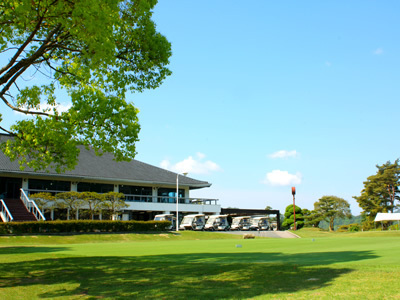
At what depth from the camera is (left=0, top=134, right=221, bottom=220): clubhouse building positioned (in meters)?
43.8

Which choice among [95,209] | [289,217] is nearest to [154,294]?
[95,209]

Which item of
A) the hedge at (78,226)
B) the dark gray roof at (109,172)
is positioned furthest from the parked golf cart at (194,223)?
the hedge at (78,226)

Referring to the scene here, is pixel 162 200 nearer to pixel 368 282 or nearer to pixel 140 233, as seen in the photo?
pixel 140 233

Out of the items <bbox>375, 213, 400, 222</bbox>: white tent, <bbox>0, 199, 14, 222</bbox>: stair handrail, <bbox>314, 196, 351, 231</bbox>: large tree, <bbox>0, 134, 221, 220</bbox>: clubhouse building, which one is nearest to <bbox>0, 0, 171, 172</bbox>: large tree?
<bbox>0, 199, 14, 222</bbox>: stair handrail

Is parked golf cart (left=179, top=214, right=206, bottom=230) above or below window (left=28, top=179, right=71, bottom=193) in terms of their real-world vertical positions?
below

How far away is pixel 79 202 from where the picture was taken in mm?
41219

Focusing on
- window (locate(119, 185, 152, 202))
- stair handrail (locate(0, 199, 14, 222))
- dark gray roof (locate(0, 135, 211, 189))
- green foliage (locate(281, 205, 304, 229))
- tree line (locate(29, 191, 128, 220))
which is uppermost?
dark gray roof (locate(0, 135, 211, 189))

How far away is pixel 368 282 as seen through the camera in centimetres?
689

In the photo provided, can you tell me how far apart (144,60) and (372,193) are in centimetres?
6321

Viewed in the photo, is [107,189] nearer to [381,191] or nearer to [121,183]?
[121,183]

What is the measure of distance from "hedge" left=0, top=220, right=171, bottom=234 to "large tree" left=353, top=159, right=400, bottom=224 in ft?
138

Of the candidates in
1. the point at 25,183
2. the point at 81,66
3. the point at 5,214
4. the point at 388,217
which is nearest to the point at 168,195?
the point at 25,183

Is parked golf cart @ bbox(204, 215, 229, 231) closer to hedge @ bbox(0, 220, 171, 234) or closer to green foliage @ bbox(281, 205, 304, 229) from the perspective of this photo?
hedge @ bbox(0, 220, 171, 234)

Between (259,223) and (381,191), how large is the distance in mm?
27106
